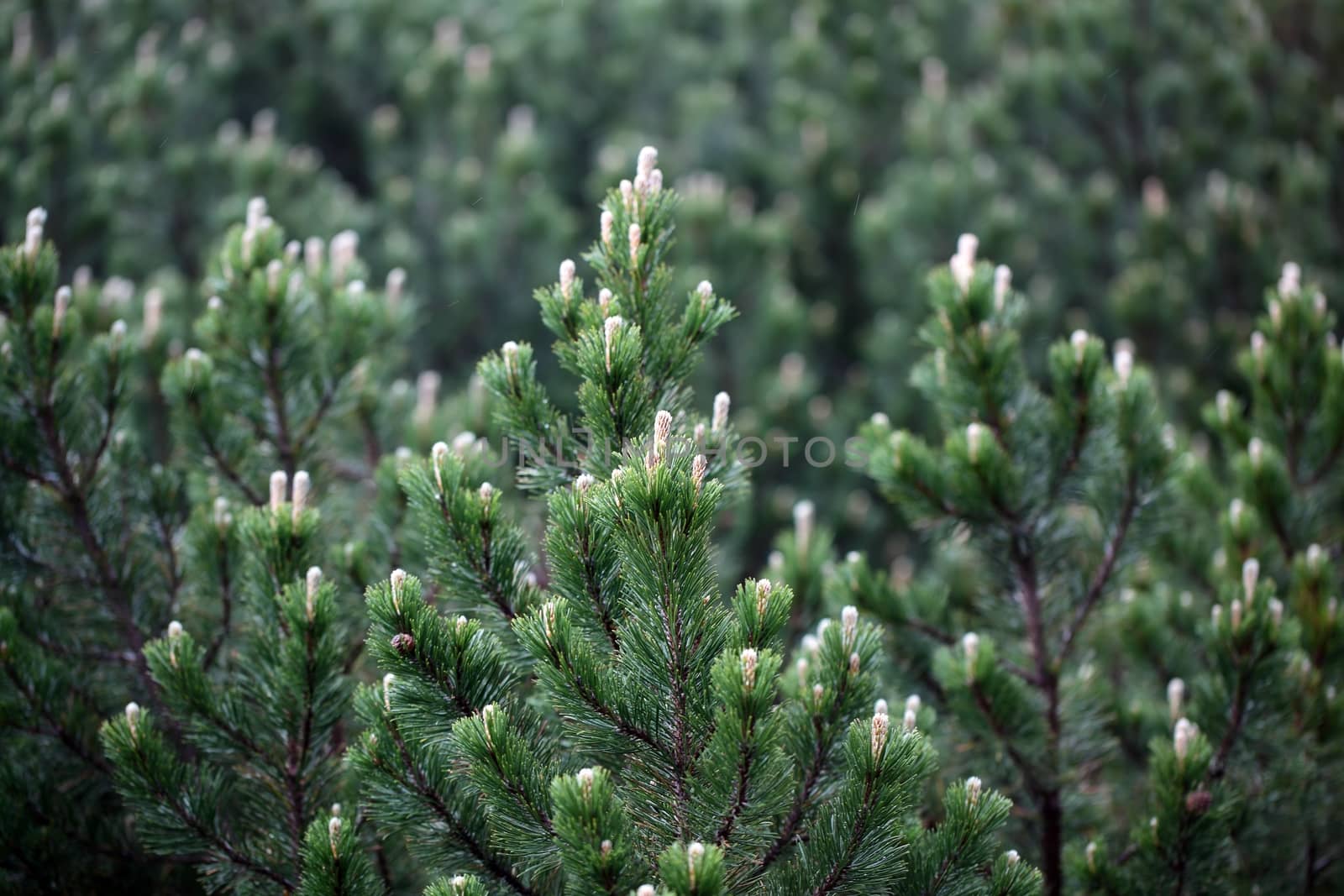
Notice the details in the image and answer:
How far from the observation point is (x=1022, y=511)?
9.05ft

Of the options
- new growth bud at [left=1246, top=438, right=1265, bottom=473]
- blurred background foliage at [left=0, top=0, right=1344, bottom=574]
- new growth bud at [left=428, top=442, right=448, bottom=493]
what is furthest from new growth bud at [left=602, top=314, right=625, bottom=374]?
blurred background foliage at [left=0, top=0, right=1344, bottom=574]

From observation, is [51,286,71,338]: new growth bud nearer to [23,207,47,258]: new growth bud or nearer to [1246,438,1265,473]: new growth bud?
[23,207,47,258]: new growth bud

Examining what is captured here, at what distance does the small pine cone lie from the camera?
2.36 meters

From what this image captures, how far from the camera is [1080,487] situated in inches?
111

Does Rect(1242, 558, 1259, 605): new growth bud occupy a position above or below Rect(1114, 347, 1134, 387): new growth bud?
below

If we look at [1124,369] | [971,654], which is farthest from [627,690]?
[1124,369]

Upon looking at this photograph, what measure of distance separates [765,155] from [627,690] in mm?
4903

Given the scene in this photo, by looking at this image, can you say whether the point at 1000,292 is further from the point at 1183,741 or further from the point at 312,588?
the point at 312,588

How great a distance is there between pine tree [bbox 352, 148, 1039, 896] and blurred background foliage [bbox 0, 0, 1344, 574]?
259 cm

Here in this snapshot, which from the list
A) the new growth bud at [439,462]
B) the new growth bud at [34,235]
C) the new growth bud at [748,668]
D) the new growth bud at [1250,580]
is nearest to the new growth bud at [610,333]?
the new growth bud at [439,462]

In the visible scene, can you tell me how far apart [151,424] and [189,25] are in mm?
3210

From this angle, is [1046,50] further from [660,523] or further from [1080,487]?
[660,523]

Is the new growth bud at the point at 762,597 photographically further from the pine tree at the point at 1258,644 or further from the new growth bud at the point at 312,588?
the pine tree at the point at 1258,644

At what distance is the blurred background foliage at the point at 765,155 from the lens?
5.23 meters
